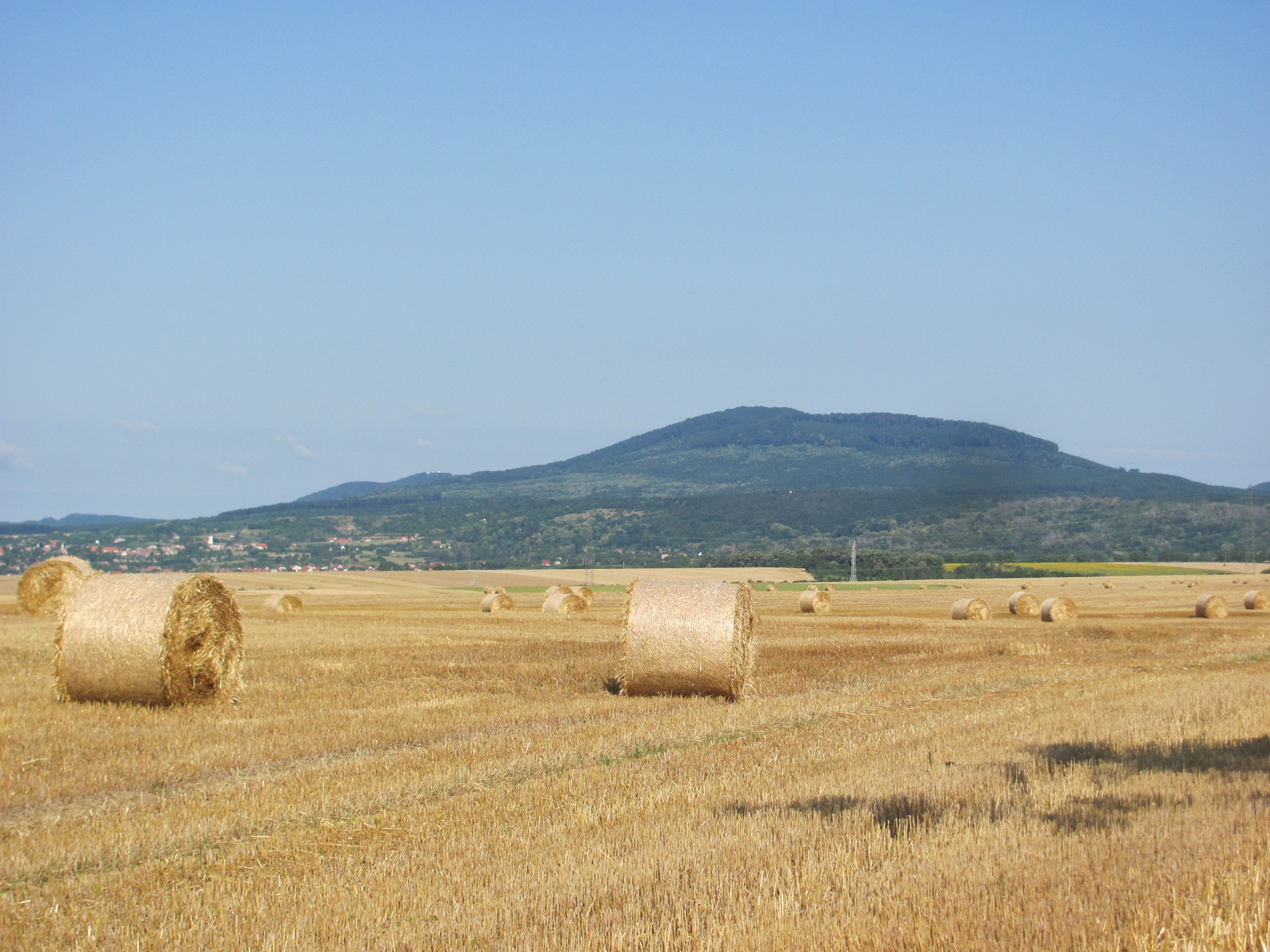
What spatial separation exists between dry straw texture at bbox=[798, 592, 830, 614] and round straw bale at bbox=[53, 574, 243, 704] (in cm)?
2665

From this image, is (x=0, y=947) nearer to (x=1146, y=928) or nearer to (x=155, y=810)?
(x=155, y=810)

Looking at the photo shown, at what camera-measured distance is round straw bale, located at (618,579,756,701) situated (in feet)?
49.4

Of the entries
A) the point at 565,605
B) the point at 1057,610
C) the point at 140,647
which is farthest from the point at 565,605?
the point at 140,647

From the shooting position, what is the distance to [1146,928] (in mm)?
4969

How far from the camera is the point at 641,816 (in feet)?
24.9

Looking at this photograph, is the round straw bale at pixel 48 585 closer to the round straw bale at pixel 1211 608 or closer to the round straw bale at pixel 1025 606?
the round straw bale at pixel 1025 606

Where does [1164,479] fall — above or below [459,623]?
above

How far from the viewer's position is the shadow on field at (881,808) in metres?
7.09

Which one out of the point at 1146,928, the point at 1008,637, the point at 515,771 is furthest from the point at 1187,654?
the point at 1146,928

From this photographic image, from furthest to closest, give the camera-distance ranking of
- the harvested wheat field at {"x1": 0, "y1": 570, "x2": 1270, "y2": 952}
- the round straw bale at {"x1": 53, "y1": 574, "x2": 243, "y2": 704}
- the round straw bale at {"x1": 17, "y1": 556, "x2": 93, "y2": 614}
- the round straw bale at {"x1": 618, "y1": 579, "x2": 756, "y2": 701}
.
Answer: the round straw bale at {"x1": 17, "y1": 556, "x2": 93, "y2": 614}, the round straw bale at {"x1": 618, "y1": 579, "x2": 756, "y2": 701}, the round straw bale at {"x1": 53, "y1": 574, "x2": 243, "y2": 704}, the harvested wheat field at {"x1": 0, "y1": 570, "x2": 1270, "y2": 952}

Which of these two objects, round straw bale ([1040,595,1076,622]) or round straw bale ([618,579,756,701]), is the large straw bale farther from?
round straw bale ([618,579,756,701])

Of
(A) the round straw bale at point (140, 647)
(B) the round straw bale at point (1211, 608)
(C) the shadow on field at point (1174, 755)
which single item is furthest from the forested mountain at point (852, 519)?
(C) the shadow on field at point (1174, 755)

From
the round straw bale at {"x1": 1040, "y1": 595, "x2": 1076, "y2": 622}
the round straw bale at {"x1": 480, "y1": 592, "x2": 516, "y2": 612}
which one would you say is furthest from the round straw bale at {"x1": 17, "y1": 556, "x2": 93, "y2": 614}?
the round straw bale at {"x1": 1040, "y1": 595, "x2": 1076, "y2": 622}

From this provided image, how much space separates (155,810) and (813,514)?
12156cm
